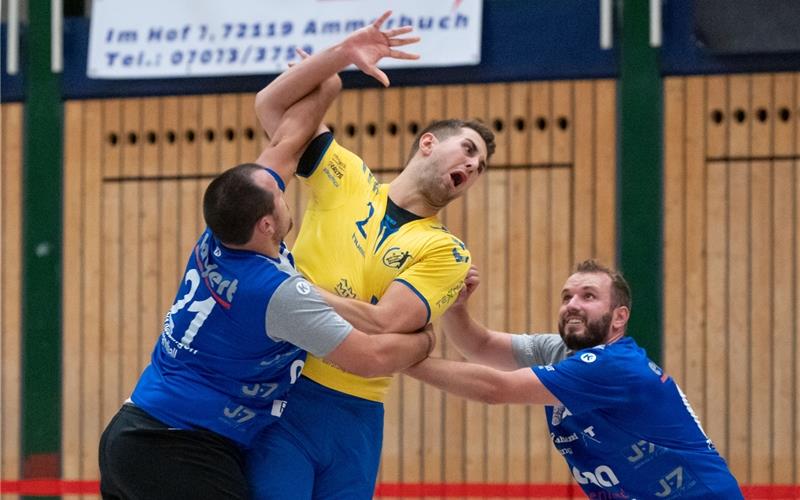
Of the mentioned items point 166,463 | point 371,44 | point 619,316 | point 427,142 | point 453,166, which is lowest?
point 166,463

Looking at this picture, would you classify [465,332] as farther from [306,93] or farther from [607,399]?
[306,93]

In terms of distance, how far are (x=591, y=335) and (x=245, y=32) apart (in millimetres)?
5824

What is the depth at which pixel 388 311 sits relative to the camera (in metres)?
5.07

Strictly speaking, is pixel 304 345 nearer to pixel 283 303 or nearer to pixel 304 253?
pixel 283 303

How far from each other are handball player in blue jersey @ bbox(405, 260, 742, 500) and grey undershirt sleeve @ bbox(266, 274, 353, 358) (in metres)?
0.68

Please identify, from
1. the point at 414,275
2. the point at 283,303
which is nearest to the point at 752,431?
the point at 414,275

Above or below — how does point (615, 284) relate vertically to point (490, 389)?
above

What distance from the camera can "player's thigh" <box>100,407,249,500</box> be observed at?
4.76m

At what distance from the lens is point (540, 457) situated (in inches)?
400

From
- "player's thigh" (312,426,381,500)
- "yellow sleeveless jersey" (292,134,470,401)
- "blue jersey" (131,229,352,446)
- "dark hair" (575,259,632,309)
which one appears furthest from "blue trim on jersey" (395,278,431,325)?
"dark hair" (575,259,632,309)

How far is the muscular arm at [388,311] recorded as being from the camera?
5.03 m

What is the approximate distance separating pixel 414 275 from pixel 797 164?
5.73 metres

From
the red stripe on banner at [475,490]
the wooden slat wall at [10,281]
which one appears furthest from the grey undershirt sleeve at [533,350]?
the wooden slat wall at [10,281]

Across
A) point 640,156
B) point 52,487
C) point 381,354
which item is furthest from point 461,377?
point 52,487
